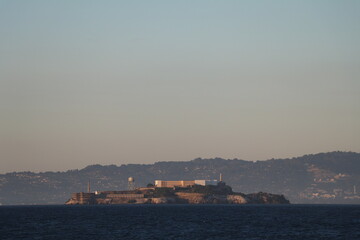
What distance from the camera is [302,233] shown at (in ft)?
449

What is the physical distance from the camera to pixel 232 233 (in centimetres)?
13562

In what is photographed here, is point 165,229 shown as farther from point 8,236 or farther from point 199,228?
point 8,236

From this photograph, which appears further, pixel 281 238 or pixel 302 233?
pixel 302 233

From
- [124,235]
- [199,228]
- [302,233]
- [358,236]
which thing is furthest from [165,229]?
[358,236]

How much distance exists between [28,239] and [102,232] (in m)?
18.4

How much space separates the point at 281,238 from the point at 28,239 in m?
43.4

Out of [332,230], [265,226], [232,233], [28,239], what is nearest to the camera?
[28,239]

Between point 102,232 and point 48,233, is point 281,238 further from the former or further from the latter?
point 48,233

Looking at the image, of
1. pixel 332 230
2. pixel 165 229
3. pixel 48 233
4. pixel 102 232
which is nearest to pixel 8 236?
pixel 48 233

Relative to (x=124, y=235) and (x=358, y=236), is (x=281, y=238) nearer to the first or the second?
(x=358, y=236)

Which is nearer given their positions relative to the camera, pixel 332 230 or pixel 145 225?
pixel 332 230

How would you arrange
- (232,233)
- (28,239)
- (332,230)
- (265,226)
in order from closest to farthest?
1. (28,239)
2. (232,233)
3. (332,230)
4. (265,226)

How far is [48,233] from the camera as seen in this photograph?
452 ft

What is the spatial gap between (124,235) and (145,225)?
102ft
